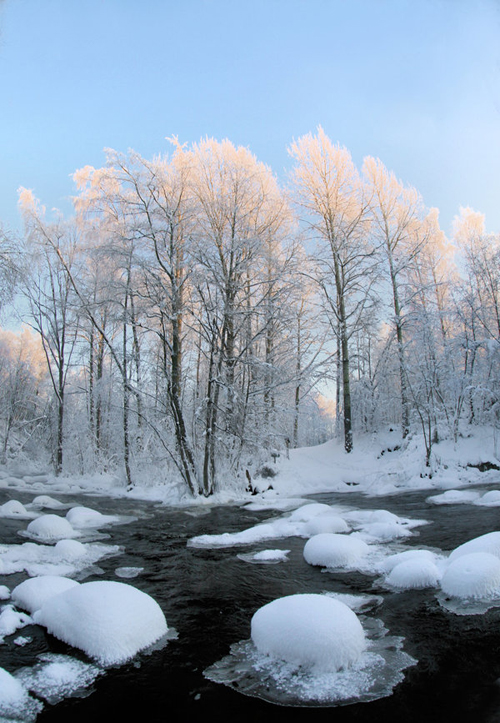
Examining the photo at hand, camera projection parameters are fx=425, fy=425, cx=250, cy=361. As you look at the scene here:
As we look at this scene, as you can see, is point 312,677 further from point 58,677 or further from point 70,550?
point 70,550

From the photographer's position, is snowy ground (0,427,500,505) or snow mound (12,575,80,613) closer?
snow mound (12,575,80,613)

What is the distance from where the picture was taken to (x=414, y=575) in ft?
11.1

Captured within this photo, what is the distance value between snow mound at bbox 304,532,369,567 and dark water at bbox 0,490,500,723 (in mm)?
143

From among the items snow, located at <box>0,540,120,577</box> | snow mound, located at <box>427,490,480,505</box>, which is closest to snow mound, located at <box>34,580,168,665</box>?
snow, located at <box>0,540,120,577</box>

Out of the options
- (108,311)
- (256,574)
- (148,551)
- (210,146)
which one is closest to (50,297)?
(108,311)

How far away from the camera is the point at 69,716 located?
6.21 feet

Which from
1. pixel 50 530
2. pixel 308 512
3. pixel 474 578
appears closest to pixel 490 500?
pixel 308 512

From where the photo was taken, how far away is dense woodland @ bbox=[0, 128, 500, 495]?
372 inches

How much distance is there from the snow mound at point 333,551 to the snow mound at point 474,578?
1.04m

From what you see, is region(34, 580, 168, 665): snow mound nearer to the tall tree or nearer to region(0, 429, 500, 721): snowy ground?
region(0, 429, 500, 721): snowy ground

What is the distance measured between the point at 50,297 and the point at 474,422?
14.2 metres

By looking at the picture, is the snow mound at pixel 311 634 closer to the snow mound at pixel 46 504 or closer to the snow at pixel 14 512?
the snow at pixel 14 512

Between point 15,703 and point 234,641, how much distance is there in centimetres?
118

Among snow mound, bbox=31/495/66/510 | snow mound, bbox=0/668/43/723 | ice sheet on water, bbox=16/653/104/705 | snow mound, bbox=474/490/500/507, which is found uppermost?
snow mound, bbox=0/668/43/723
